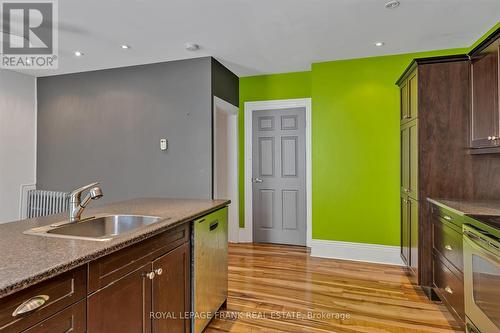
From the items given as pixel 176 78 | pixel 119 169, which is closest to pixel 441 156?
pixel 176 78

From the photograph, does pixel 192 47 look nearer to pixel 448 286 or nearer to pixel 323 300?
pixel 323 300

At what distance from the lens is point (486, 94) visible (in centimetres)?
238

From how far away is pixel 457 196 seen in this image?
265 cm

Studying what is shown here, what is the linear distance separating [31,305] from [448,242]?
2.67 meters

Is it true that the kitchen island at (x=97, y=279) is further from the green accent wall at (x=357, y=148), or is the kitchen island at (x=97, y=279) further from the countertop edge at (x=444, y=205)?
the green accent wall at (x=357, y=148)

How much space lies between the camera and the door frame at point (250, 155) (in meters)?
4.06

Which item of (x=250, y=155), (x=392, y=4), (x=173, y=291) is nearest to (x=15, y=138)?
(x=250, y=155)

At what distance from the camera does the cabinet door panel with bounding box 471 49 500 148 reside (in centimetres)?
226

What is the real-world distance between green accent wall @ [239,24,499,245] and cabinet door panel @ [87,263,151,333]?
109 inches

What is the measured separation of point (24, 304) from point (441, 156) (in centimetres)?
312

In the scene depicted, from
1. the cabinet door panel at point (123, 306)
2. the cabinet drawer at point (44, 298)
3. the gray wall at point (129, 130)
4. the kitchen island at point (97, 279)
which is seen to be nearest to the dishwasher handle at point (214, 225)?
the kitchen island at point (97, 279)

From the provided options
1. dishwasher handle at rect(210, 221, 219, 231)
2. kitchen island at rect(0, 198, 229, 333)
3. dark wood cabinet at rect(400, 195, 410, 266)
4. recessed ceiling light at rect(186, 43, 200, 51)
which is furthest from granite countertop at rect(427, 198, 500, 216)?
recessed ceiling light at rect(186, 43, 200, 51)

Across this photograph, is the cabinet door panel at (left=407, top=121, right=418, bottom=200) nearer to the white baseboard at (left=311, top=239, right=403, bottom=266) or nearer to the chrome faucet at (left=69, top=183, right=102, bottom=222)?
the white baseboard at (left=311, top=239, right=403, bottom=266)

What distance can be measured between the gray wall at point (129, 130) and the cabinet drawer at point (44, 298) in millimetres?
2401
